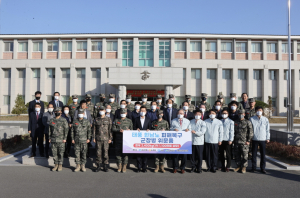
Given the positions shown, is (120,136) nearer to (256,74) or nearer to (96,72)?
(96,72)

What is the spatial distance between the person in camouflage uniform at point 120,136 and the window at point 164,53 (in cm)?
2598

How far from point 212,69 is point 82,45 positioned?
1943 centimetres

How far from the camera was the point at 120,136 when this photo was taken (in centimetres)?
718

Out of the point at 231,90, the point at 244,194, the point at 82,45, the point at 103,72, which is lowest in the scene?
the point at 244,194

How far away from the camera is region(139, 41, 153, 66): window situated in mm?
32469

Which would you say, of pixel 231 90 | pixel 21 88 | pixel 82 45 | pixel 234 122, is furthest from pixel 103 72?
pixel 234 122

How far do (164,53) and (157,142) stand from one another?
26822mm

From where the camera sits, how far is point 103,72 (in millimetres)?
32594

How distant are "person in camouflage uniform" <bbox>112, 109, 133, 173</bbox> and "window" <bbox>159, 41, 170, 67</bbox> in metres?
26.0

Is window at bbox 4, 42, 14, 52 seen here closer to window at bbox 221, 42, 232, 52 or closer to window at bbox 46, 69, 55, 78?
window at bbox 46, 69, 55, 78

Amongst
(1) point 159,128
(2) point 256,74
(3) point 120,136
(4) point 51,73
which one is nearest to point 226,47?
(2) point 256,74

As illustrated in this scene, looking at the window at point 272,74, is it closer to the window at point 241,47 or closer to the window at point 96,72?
the window at point 241,47

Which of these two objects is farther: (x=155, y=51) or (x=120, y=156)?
(x=155, y=51)

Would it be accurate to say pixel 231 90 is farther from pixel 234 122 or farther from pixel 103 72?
pixel 234 122
